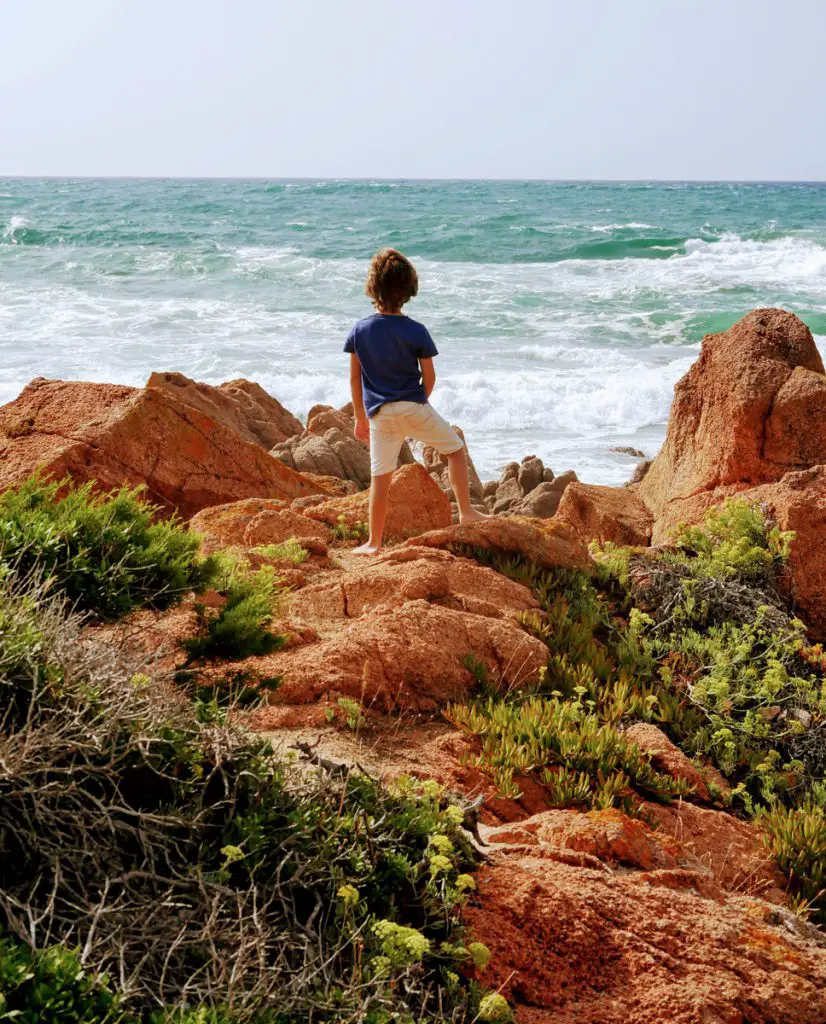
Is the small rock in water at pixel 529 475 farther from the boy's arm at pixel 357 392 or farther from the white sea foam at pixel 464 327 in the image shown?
the boy's arm at pixel 357 392

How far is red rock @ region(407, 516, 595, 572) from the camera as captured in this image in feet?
18.9

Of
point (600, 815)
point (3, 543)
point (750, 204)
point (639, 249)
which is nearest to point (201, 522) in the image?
point (3, 543)

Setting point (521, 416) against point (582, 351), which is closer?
point (521, 416)

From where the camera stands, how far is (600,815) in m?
3.38

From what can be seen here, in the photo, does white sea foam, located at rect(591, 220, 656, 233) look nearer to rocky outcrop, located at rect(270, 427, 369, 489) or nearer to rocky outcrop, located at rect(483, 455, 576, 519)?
rocky outcrop, located at rect(483, 455, 576, 519)

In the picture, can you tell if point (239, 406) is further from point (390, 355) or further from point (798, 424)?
point (798, 424)

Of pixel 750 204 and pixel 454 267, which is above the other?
pixel 750 204

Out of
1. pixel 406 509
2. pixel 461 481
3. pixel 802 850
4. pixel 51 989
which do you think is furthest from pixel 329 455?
pixel 51 989

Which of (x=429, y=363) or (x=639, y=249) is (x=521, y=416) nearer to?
(x=429, y=363)

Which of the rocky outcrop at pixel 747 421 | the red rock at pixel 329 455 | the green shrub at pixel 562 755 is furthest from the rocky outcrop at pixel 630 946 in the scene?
the red rock at pixel 329 455

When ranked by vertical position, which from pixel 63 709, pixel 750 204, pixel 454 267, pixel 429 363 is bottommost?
pixel 63 709

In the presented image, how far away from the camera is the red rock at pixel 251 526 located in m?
5.87

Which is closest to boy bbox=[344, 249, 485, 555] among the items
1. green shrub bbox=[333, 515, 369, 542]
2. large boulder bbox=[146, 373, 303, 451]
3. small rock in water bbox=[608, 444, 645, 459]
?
green shrub bbox=[333, 515, 369, 542]

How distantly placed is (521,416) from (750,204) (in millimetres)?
54033
